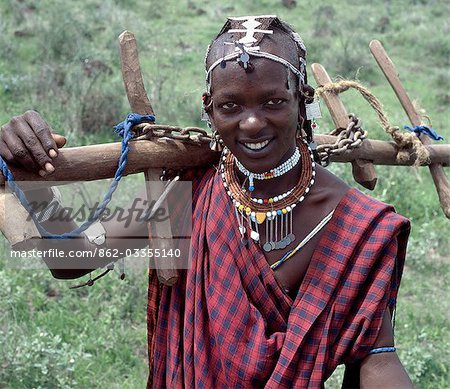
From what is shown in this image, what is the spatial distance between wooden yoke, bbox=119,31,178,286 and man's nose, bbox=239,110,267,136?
0.34m

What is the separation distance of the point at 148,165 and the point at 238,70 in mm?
393

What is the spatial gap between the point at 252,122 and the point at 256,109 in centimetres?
4

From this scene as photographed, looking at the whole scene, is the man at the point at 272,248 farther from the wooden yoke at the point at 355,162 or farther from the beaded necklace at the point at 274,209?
the wooden yoke at the point at 355,162

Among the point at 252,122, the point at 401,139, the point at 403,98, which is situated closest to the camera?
the point at 252,122

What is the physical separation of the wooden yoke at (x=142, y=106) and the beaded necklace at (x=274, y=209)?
193mm

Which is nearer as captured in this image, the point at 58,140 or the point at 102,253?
the point at 58,140

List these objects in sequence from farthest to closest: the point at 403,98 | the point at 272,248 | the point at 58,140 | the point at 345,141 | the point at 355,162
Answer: the point at 403,98, the point at 355,162, the point at 345,141, the point at 272,248, the point at 58,140

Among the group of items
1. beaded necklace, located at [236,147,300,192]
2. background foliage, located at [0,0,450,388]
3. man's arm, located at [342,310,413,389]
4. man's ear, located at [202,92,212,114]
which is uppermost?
man's ear, located at [202,92,212,114]

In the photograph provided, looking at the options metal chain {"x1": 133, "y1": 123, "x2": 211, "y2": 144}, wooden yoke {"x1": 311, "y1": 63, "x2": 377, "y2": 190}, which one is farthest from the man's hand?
wooden yoke {"x1": 311, "y1": 63, "x2": 377, "y2": 190}

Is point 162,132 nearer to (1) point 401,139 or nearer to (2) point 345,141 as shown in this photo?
(2) point 345,141

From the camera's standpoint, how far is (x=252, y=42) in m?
1.75

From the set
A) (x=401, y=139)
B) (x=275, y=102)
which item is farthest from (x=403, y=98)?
(x=275, y=102)

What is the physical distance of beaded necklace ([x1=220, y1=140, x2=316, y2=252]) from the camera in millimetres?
1928

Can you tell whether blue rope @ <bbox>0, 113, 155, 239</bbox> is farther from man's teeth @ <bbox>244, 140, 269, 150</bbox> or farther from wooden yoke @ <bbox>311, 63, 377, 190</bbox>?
wooden yoke @ <bbox>311, 63, 377, 190</bbox>
